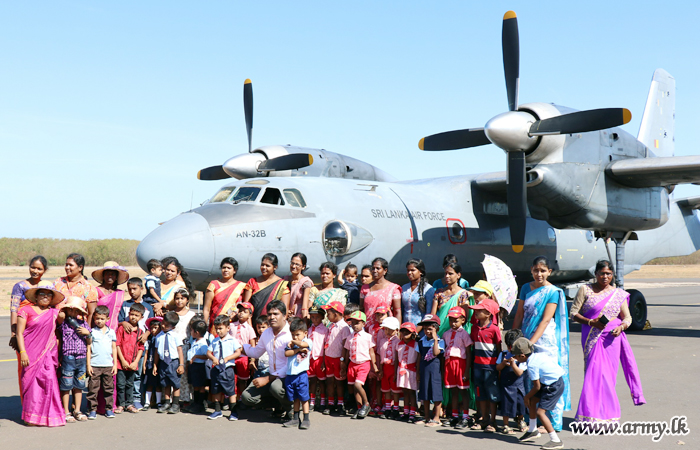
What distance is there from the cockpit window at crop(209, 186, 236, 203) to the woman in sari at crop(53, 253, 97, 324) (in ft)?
14.9

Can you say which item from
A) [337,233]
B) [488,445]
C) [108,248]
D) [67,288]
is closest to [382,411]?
[488,445]

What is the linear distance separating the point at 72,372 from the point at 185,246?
3311 millimetres

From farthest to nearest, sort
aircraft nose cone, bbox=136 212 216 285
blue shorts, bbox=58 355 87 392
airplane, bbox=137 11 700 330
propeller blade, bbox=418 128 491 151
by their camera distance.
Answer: propeller blade, bbox=418 128 491 151 < airplane, bbox=137 11 700 330 < aircraft nose cone, bbox=136 212 216 285 < blue shorts, bbox=58 355 87 392

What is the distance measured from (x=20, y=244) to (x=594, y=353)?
203 ft

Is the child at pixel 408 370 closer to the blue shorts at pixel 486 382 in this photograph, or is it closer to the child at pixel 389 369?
the child at pixel 389 369

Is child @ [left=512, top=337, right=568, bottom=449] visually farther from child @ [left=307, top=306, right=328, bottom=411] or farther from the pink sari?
the pink sari

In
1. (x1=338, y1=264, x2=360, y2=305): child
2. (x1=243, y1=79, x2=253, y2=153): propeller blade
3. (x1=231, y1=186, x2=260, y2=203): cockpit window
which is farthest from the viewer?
(x1=243, y1=79, x2=253, y2=153): propeller blade

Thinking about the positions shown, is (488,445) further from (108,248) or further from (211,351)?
(108,248)

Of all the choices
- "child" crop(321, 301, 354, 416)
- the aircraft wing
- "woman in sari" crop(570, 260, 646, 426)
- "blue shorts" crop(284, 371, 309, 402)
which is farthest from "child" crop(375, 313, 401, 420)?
the aircraft wing

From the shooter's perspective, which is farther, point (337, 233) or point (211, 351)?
point (337, 233)

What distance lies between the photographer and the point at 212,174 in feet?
53.2

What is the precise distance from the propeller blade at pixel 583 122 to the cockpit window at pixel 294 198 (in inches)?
176

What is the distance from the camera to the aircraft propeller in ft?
36.1

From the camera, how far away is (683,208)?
1781 cm
